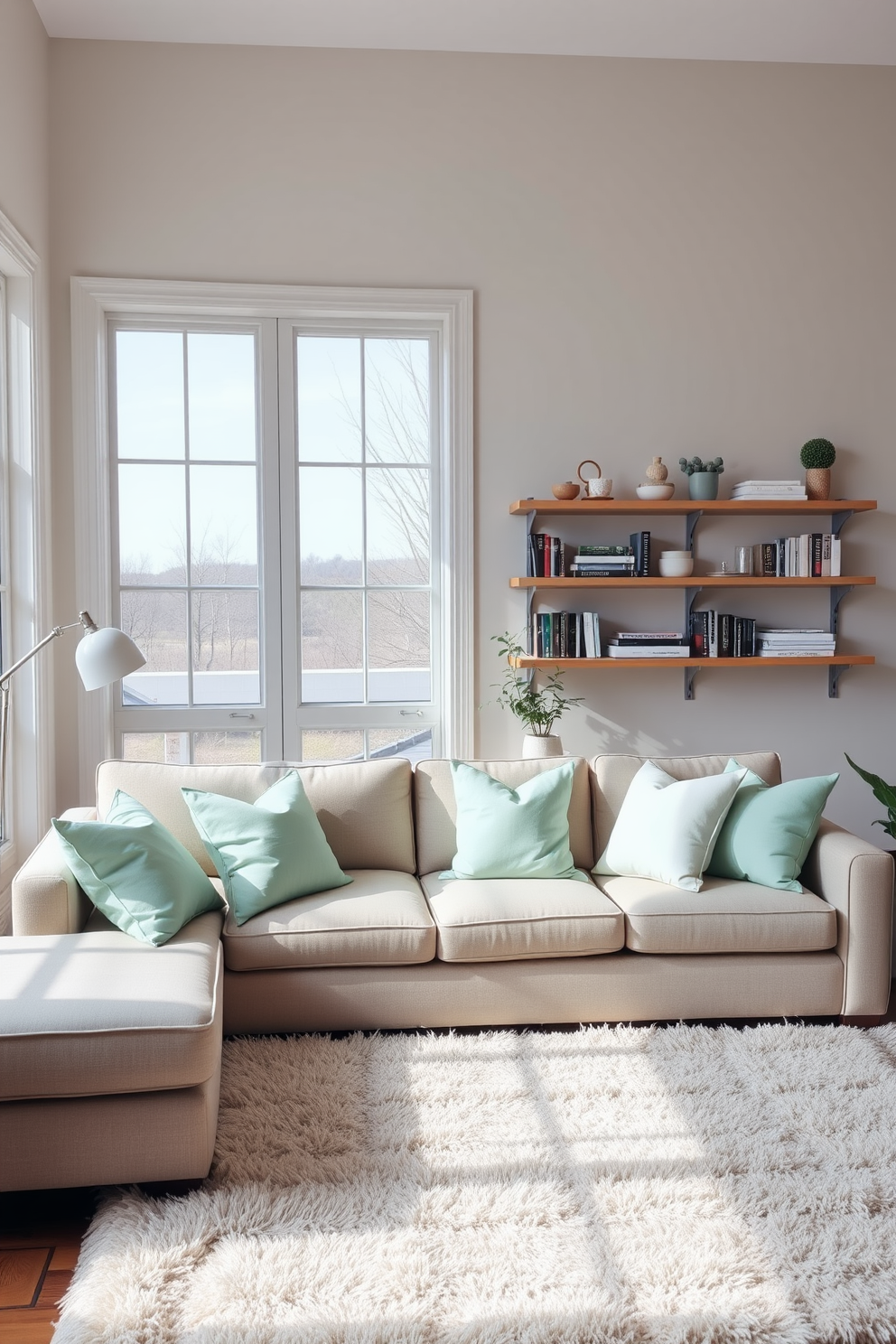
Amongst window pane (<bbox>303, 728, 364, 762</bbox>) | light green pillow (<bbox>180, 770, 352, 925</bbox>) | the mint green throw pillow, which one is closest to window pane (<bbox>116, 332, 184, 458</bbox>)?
window pane (<bbox>303, 728, 364, 762</bbox>)

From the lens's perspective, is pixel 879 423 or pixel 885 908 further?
pixel 879 423

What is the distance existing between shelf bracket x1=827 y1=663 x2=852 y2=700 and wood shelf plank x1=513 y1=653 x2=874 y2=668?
0.15 metres

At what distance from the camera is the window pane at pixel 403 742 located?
14.3 ft

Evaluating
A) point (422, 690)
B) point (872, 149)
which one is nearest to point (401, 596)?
point (422, 690)

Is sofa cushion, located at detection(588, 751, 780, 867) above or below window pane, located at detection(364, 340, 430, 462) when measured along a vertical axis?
below

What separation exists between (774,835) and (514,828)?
798 millimetres

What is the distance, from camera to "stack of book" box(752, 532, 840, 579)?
4223 millimetres

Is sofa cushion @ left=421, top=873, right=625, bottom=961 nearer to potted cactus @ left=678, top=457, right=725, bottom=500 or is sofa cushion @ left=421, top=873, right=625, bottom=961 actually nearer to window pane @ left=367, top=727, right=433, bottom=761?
window pane @ left=367, top=727, right=433, bottom=761

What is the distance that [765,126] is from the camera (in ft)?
14.0

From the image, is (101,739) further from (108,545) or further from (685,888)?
(685,888)

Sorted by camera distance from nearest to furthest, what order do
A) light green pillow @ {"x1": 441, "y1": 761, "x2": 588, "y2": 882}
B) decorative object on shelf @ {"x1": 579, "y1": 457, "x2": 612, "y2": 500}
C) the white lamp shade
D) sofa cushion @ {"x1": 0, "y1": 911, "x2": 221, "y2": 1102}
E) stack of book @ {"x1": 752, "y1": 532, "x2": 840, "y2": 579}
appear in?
sofa cushion @ {"x1": 0, "y1": 911, "x2": 221, "y2": 1102} < the white lamp shade < light green pillow @ {"x1": 441, "y1": 761, "x2": 588, "y2": 882} < decorative object on shelf @ {"x1": 579, "y1": 457, "x2": 612, "y2": 500} < stack of book @ {"x1": 752, "y1": 532, "x2": 840, "y2": 579}

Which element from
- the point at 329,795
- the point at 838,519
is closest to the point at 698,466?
the point at 838,519

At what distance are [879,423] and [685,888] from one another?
237 cm

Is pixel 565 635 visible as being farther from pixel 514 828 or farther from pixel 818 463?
pixel 818 463
